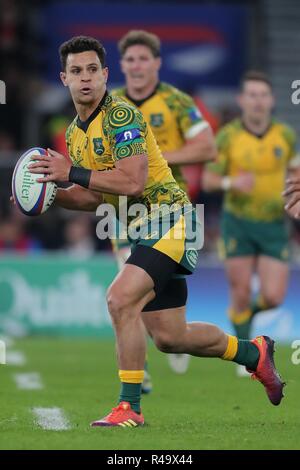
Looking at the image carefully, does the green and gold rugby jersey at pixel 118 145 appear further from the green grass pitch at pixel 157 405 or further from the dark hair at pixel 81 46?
the green grass pitch at pixel 157 405

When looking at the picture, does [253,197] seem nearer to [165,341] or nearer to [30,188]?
[165,341]

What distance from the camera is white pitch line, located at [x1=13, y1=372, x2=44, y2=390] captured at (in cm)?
946

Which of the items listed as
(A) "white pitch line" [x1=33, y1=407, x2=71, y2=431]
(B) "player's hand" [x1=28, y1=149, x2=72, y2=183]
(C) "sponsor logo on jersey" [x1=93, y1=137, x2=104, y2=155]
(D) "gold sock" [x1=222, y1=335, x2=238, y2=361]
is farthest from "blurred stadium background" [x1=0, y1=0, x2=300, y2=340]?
(B) "player's hand" [x1=28, y1=149, x2=72, y2=183]

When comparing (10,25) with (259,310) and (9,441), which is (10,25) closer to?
(259,310)

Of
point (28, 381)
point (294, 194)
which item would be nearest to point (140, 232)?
point (294, 194)

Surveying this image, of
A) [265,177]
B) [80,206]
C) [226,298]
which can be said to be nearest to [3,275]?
[226,298]

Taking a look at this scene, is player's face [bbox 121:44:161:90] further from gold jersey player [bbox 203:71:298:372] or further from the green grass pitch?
the green grass pitch

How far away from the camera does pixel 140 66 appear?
9.63 metres

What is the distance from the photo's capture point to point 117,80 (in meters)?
19.7

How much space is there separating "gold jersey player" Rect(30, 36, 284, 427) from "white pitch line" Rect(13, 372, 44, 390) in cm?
238

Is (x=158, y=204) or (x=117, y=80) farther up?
(x=117, y=80)

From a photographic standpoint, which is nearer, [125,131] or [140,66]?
[125,131]

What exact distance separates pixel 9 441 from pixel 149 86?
13.7 ft

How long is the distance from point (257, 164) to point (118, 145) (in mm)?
5028
